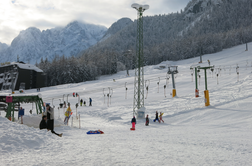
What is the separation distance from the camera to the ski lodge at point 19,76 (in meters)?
60.2

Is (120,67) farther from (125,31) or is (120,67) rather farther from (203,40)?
(125,31)

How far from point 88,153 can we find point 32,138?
2.56 meters

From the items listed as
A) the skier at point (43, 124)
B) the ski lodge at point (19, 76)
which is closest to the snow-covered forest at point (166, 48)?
the ski lodge at point (19, 76)

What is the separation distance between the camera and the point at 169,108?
21.9 metres

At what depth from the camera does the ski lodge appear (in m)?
60.2

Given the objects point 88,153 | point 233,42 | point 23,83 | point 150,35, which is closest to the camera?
Answer: point 88,153

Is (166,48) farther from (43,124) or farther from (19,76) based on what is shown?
(43,124)

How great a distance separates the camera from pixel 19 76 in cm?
6072

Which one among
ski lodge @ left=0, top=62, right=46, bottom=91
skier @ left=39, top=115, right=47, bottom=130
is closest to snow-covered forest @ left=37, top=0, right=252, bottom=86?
ski lodge @ left=0, top=62, right=46, bottom=91

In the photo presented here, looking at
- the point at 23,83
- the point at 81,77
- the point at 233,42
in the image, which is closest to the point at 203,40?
the point at 233,42

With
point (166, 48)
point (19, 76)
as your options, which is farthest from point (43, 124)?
point (166, 48)

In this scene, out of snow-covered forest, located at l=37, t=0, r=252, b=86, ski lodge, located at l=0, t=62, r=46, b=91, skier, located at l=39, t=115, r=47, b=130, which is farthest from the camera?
snow-covered forest, located at l=37, t=0, r=252, b=86

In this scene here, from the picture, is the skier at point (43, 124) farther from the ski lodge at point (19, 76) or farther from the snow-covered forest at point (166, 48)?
the snow-covered forest at point (166, 48)

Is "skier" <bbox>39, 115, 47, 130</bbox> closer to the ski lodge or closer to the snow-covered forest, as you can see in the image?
the ski lodge
